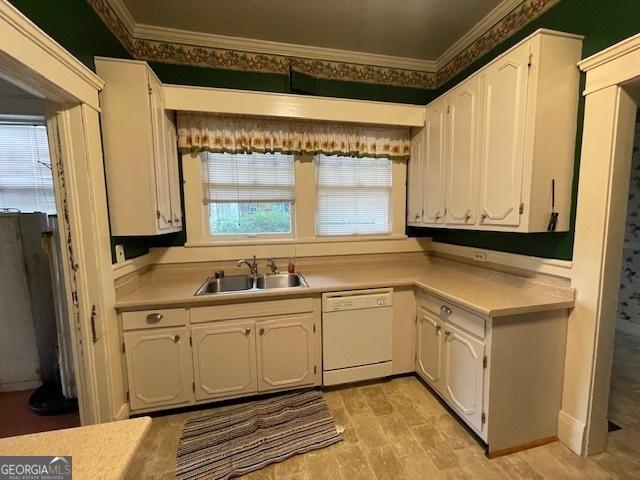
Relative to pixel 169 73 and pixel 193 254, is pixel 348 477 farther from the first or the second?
pixel 169 73

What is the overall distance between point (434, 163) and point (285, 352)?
2008 millimetres

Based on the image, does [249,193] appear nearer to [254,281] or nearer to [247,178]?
[247,178]

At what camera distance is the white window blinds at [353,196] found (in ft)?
9.37

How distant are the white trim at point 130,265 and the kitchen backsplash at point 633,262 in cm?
478

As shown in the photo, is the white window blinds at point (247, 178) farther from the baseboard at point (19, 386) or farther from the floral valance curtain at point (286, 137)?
the baseboard at point (19, 386)

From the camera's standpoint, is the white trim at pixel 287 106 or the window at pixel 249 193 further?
the window at pixel 249 193

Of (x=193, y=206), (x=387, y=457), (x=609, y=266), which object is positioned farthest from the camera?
(x=193, y=206)

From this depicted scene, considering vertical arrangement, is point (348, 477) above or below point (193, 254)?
below

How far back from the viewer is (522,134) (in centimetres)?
174

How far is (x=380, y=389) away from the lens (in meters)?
2.38

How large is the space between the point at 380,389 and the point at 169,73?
313 centimetres

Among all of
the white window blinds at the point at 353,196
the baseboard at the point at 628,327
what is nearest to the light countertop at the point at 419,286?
the white window blinds at the point at 353,196

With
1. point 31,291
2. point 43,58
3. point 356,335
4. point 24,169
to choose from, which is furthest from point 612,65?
point 31,291

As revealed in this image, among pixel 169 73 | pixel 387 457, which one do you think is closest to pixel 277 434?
pixel 387 457
